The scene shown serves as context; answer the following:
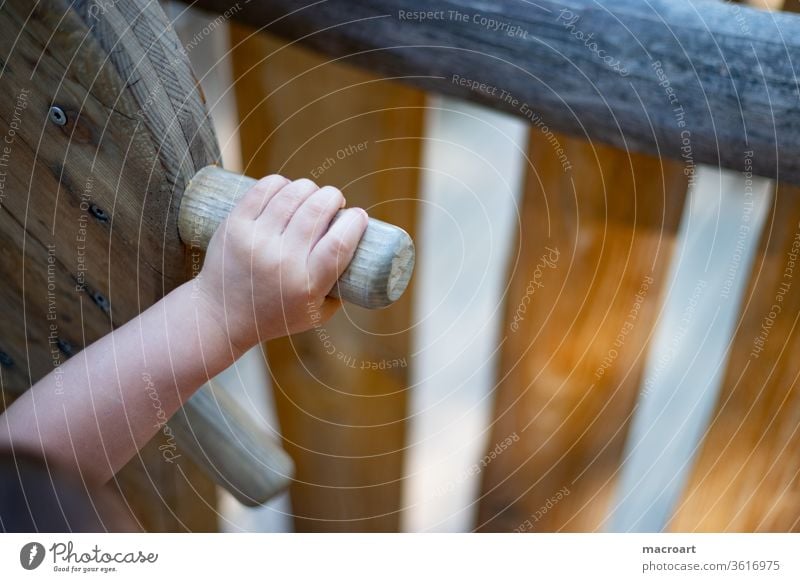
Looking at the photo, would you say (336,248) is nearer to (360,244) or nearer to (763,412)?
(360,244)

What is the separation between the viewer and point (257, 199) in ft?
1.20

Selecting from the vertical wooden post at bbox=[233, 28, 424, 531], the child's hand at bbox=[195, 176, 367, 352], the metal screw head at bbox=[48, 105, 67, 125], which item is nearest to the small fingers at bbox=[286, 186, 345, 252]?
the child's hand at bbox=[195, 176, 367, 352]

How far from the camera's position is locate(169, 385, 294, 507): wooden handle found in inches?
21.1

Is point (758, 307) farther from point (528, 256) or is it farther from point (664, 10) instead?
point (664, 10)

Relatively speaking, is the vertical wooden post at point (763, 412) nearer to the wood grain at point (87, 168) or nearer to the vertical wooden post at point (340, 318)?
the vertical wooden post at point (340, 318)

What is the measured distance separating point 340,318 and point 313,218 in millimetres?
570

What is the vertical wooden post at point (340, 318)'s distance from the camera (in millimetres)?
829

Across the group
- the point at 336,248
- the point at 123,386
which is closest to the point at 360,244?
the point at 336,248

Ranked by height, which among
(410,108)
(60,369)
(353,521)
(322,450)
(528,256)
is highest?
(410,108)

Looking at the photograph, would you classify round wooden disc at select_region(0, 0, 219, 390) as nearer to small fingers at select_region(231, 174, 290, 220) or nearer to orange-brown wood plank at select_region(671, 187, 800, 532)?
small fingers at select_region(231, 174, 290, 220)

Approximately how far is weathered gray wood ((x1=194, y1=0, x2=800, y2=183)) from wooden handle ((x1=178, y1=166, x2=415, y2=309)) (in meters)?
0.16

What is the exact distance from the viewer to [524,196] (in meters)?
0.80

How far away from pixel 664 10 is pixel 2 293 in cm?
40
